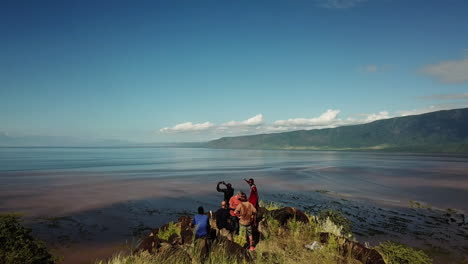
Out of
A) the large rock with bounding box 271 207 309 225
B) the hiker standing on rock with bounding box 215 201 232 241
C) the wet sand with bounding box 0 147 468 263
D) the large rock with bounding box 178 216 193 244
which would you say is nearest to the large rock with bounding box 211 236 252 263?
the hiker standing on rock with bounding box 215 201 232 241

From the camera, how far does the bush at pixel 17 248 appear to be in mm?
7203

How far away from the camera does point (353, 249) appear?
10602 mm

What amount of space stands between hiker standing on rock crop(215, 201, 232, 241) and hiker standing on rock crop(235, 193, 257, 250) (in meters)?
0.52

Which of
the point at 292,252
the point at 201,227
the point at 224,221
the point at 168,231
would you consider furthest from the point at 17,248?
the point at 292,252

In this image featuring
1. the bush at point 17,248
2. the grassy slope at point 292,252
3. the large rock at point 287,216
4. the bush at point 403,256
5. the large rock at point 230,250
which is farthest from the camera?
the large rock at point 287,216

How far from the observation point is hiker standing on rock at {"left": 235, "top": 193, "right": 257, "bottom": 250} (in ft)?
36.8

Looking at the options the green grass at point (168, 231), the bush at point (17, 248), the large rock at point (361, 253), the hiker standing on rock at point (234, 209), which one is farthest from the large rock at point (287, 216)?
the bush at point (17, 248)

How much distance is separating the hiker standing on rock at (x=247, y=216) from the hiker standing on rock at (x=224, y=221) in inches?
20.3

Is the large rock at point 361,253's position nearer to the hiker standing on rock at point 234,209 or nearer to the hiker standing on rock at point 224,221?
the hiker standing on rock at point 234,209

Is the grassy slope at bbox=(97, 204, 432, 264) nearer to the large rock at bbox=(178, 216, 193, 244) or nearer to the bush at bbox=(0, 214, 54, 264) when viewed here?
the large rock at bbox=(178, 216, 193, 244)

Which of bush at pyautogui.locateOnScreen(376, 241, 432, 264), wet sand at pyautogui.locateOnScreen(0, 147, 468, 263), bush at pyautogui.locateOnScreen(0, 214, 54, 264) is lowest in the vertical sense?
wet sand at pyautogui.locateOnScreen(0, 147, 468, 263)

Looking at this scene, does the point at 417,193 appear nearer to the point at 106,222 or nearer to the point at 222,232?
the point at 222,232

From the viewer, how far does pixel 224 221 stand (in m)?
11.7

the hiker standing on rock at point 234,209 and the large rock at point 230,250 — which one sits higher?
the hiker standing on rock at point 234,209
